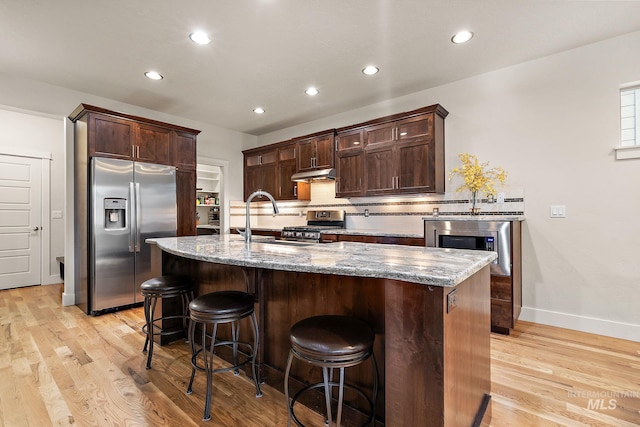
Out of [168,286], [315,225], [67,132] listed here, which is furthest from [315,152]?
[67,132]

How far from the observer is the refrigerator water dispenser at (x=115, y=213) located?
141 inches

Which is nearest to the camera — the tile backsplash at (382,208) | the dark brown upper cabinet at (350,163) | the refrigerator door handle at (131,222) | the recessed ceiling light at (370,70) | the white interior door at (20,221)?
the recessed ceiling light at (370,70)

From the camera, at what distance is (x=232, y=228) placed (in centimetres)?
571

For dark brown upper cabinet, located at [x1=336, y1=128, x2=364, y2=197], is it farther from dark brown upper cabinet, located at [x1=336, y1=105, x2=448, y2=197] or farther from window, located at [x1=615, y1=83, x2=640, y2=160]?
window, located at [x1=615, y1=83, x2=640, y2=160]

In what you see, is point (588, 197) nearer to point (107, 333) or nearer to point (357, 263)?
point (357, 263)

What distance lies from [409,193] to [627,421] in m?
2.57

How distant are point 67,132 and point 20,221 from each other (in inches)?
91.0

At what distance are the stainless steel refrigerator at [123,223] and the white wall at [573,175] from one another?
13.2 feet

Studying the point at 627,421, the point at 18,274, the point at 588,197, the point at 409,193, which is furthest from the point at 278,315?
the point at 18,274

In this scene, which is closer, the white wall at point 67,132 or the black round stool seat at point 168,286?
the black round stool seat at point 168,286

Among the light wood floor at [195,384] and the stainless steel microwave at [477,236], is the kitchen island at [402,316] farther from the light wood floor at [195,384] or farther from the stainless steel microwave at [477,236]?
the stainless steel microwave at [477,236]

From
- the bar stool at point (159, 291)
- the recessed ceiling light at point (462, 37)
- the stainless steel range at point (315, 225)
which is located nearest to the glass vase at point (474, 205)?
the recessed ceiling light at point (462, 37)

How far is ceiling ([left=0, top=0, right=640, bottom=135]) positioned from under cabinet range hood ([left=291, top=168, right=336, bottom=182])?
1086 millimetres

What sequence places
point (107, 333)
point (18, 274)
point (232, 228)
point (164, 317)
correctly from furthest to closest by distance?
point (232, 228) < point (18, 274) < point (107, 333) < point (164, 317)
